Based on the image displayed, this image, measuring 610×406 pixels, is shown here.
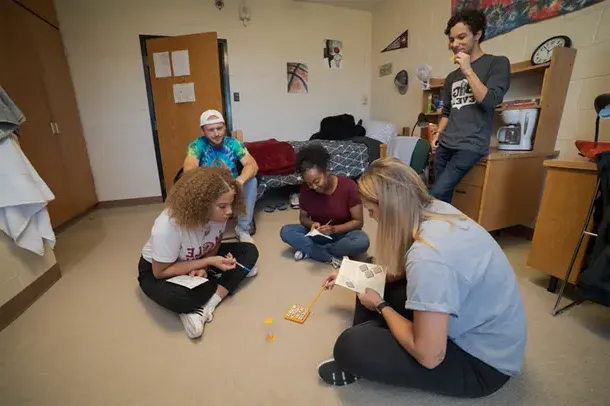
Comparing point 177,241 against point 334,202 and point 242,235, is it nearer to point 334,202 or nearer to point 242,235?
point 334,202

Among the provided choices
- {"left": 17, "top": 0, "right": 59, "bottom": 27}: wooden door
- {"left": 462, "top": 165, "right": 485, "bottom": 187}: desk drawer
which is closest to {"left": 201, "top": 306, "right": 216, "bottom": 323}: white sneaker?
{"left": 462, "top": 165, "right": 485, "bottom": 187}: desk drawer

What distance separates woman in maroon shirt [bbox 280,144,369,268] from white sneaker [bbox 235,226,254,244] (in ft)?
1.61

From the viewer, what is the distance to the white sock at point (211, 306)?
1388mm

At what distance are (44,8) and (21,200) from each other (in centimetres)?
235

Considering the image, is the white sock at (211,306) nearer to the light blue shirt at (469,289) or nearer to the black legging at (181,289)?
the black legging at (181,289)

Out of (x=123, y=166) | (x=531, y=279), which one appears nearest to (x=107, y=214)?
(x=123, y=166)

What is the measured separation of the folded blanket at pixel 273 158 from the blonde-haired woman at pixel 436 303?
2137 millimetres

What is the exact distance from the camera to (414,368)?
0.85 meters

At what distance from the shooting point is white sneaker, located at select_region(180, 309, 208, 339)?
128 cm

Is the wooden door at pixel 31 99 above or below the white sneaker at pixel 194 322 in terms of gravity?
above

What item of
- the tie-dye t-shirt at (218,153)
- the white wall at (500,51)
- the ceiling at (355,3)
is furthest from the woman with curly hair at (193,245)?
the ceiling at (355,3)

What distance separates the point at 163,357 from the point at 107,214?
2506 millimetres

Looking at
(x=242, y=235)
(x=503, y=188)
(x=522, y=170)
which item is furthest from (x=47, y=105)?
(x=522, y=170)

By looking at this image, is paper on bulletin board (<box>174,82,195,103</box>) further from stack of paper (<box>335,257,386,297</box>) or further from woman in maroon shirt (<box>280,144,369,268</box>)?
stack of paper (<box>335,257,386,297</box>)
